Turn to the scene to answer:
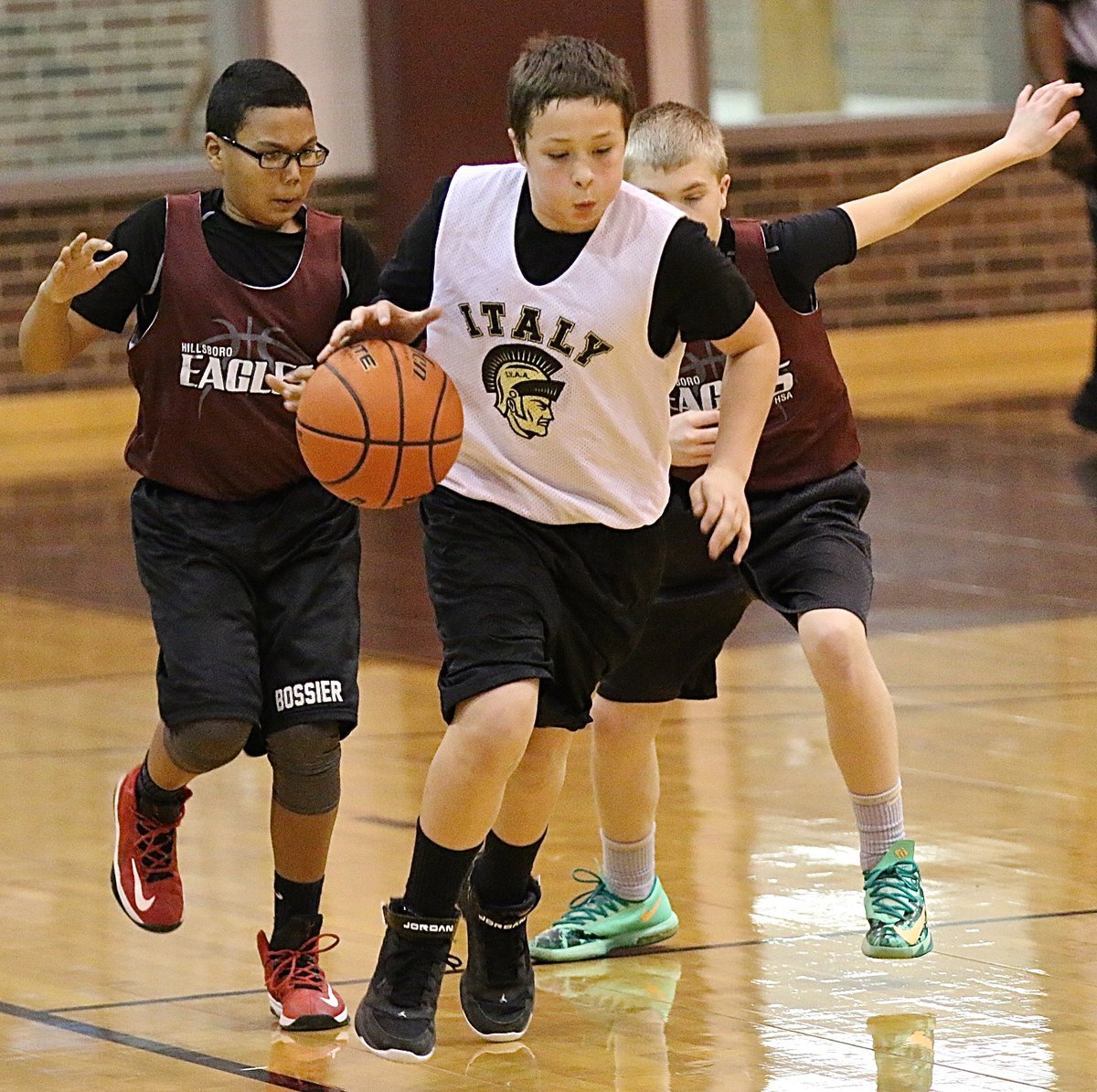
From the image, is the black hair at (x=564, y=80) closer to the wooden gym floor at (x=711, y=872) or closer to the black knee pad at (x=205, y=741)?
the black knee pad at (x=205, y=741)

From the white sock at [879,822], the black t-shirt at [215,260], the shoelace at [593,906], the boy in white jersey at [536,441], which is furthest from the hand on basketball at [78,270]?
the white sock at [879,822]

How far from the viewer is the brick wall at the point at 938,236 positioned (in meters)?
12.9

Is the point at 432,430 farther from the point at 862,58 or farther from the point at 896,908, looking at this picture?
the point at 862,58

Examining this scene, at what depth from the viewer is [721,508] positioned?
363 cm

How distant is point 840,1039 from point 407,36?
9013 mm

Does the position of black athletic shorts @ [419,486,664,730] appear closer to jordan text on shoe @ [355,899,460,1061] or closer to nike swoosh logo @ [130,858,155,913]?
jordan text on shoe @ [355,899,460,1061]

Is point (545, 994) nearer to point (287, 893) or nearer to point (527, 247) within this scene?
point (287, 893)

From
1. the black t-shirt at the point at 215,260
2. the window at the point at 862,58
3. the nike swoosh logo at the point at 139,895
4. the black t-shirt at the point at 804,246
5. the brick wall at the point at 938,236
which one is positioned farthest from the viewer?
the window at the point at 862,58

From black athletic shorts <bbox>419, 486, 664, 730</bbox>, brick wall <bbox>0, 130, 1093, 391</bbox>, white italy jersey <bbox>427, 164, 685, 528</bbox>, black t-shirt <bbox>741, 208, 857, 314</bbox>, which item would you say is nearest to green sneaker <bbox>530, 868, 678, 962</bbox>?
black athletic shorts <bbox>419, 486, 664, 730</bbox>

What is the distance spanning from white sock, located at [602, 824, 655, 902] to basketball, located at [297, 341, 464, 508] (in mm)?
965

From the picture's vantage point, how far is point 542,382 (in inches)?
144

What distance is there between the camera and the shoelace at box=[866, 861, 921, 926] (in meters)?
3.96

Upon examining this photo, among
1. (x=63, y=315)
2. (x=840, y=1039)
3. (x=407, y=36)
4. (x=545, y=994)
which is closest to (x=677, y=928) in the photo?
(x=545, y=994)

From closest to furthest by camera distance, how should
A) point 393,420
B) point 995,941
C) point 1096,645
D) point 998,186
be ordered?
point 393,420 < point 995,941 < point 1096,645 < point 998,186
